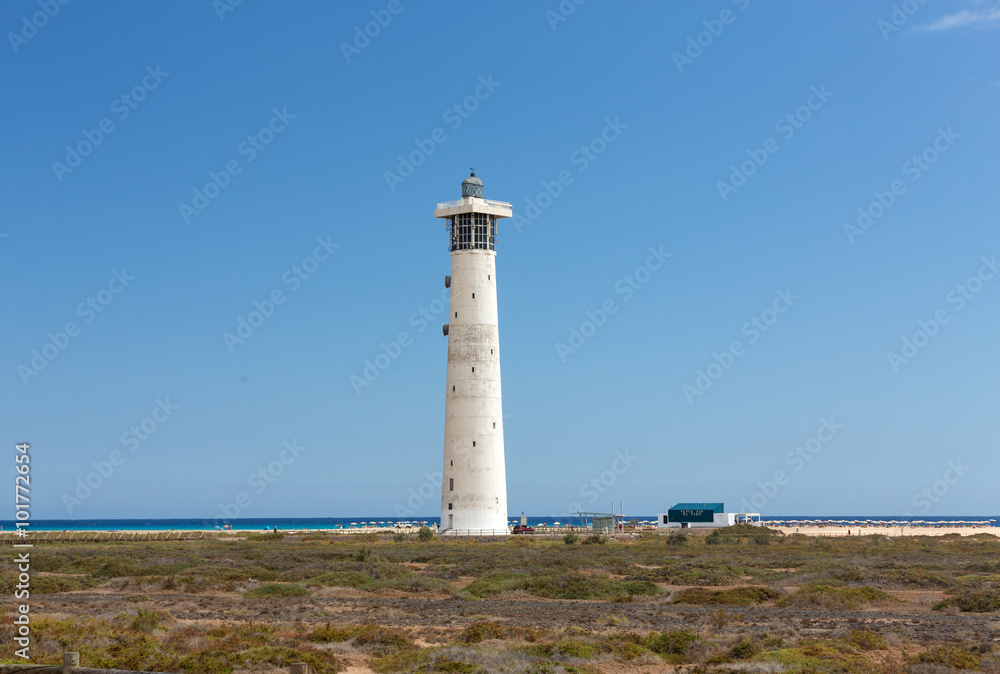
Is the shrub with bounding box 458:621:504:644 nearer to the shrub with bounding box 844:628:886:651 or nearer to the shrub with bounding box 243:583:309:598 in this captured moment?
the shrub with bounding box 844:628:886:651

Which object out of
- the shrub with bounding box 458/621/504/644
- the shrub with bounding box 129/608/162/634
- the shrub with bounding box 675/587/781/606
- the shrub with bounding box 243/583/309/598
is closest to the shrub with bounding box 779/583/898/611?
the shrub with bounding box 675/587/781/606

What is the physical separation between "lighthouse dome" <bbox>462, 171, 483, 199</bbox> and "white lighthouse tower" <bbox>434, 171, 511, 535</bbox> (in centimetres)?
159

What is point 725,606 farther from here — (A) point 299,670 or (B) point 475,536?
(B) point 475,536

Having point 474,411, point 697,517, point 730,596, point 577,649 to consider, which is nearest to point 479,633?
point 577,649

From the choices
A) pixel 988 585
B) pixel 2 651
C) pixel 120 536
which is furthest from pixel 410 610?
pixel 120 536

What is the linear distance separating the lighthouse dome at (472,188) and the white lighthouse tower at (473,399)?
1585 millimetres

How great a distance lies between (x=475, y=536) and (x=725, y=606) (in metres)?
30.2

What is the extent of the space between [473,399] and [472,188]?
12.8 metres

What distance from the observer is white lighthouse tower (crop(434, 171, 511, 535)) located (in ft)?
190

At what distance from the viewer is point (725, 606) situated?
2902cm

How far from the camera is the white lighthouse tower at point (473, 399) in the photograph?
190ft

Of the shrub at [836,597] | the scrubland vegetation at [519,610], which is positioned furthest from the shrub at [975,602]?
the shrub at [836,597]

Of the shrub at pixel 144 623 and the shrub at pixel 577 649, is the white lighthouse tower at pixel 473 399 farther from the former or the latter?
the shrub at pixel 577 649

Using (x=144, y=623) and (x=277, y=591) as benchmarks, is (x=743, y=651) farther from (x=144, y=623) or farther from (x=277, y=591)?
(x=277, y=591)
